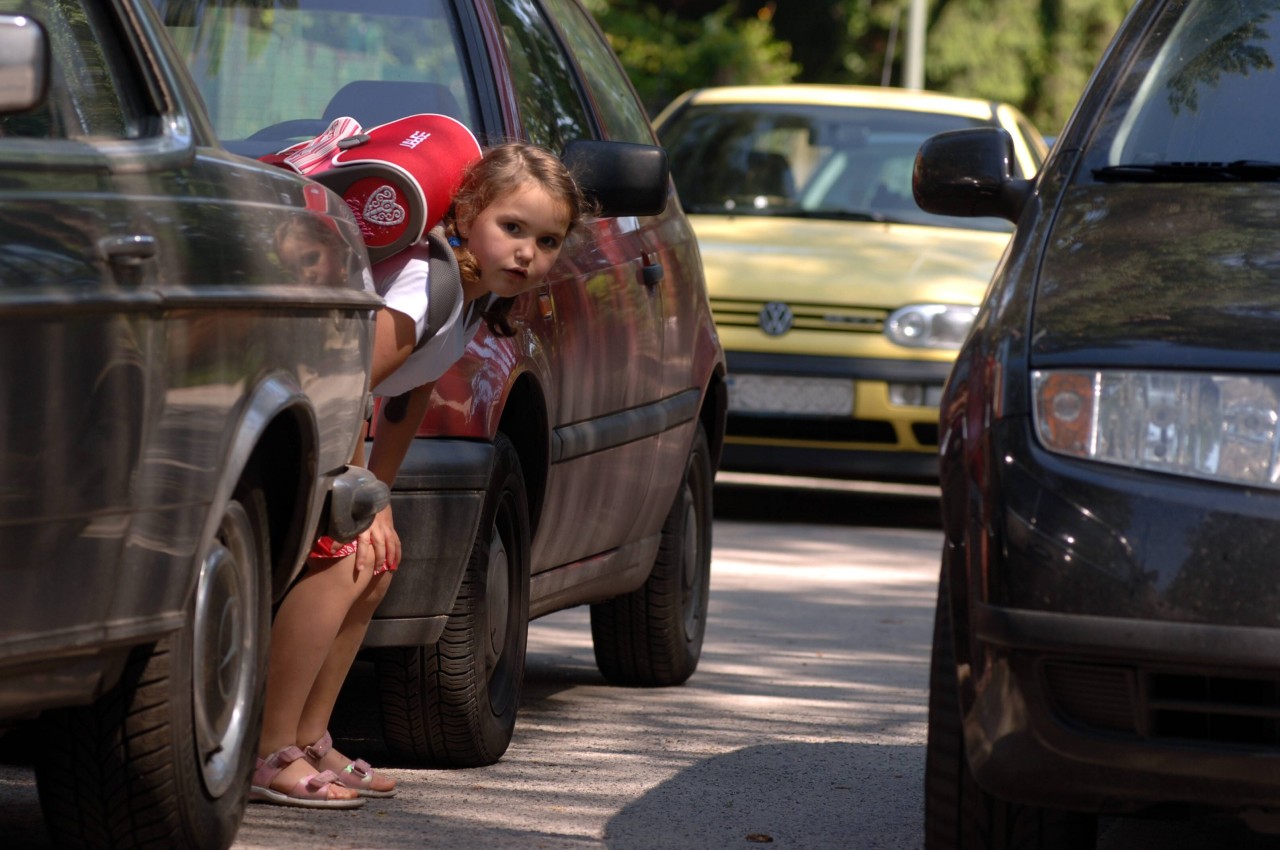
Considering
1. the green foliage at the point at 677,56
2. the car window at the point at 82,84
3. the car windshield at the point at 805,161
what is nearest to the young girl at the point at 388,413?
the car window at the point at 82,84

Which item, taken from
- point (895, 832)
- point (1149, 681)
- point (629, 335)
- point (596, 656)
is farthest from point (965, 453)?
point (596, 656)

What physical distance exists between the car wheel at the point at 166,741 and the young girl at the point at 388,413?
22.9 inches

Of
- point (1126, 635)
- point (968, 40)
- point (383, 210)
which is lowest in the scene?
point (968, 40)

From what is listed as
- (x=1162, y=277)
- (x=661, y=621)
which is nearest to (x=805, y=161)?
(x=661, y=621)

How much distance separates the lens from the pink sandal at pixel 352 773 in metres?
4.45

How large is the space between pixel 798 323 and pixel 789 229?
29.0 inches

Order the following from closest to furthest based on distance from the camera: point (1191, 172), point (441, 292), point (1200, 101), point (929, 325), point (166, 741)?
1. point (166, 741)
2. point (1191, 172)
3. point (1200, 101)
4. point (441, 292)
5. point (929, 325)

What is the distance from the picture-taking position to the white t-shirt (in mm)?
4297

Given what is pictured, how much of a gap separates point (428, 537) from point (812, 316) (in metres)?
5.99

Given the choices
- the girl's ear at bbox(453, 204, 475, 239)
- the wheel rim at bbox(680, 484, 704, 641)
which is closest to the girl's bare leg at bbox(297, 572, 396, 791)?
the girl's ear at bbox(453, 204, 475, 239)

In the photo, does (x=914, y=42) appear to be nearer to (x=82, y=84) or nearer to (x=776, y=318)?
(x=776, y=318)

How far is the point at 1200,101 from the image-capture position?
4180mm

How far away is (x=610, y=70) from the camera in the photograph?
6.34 meters

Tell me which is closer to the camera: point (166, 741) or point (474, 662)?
point (166, 741)
